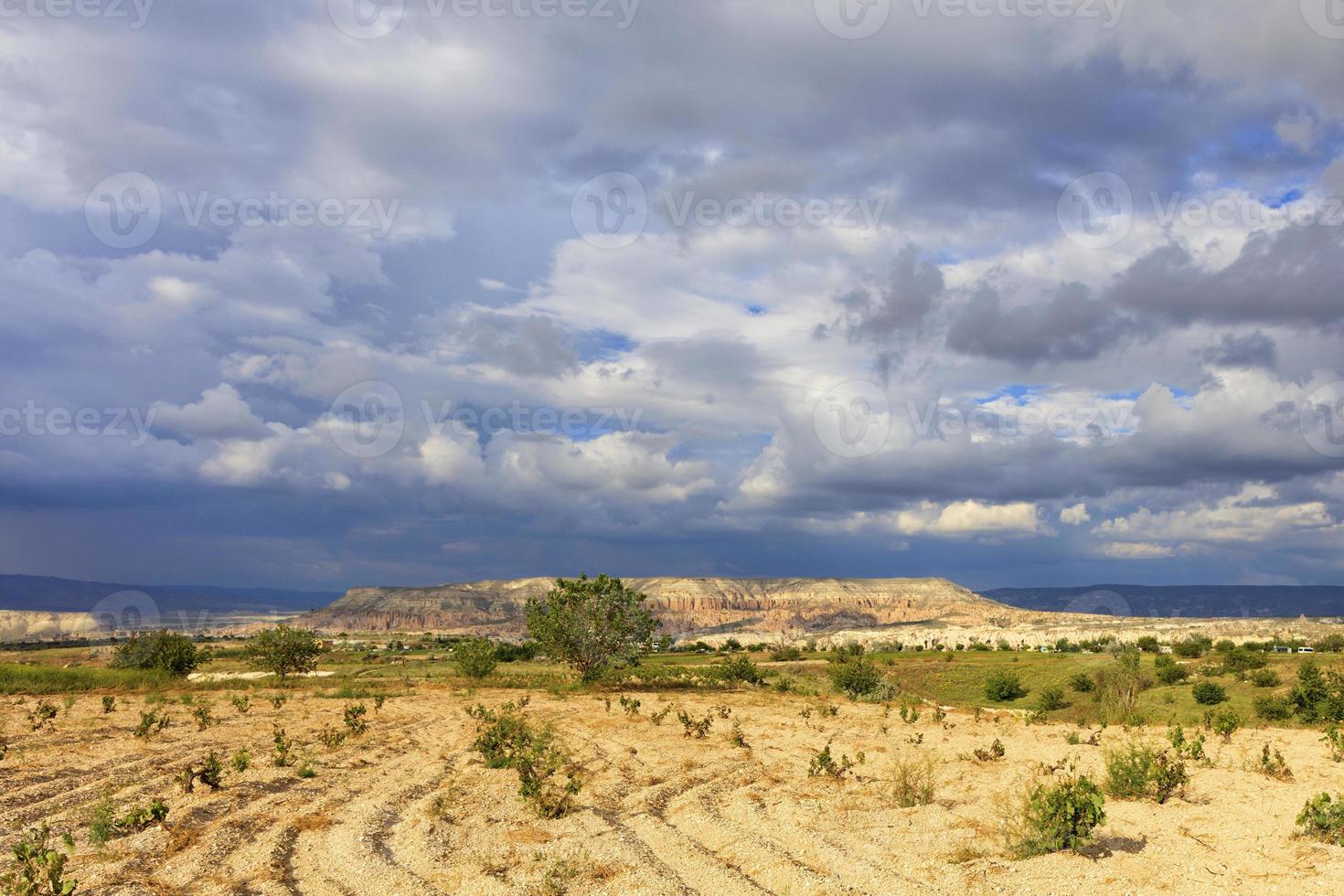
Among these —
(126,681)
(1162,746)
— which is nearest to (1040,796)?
(1162,746)

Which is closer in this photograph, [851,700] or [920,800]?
[920,800]

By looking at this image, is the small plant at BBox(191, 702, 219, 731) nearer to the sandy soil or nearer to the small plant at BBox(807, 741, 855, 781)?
the sandy soil

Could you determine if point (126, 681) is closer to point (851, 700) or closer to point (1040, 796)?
point (851, 700)

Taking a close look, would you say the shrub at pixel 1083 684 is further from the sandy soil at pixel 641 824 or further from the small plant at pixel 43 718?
the small plant at pixel 43 718

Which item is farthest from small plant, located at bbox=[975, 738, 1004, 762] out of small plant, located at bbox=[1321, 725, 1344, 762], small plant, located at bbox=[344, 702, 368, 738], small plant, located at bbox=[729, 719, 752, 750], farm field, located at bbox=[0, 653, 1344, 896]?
small plant, located at bbox=[344, 702, 368, 738]

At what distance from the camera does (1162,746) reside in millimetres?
22984

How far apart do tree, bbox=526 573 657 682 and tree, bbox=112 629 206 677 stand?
22.0 metres

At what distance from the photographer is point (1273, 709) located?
133 ft

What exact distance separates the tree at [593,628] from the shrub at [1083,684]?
35.8 meters

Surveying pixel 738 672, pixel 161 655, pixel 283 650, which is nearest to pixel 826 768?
pixel 738 672

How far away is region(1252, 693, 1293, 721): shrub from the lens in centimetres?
3941

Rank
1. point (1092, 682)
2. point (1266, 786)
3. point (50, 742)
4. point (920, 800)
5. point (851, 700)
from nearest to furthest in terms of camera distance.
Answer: point (920, 800) → point (1266, 786) → point (50, 742) → point (851, 700) → point (1092, 682)

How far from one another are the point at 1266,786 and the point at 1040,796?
8.55 metres

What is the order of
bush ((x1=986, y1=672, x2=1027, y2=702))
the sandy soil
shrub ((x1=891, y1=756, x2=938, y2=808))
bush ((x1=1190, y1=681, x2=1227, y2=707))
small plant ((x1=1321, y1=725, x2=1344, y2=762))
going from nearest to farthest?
the sandy soil < shrub ((x1=891, y1=756, x2=938, y2=808)) < small plant ((x1=1321, y1=725, x2=1344, y2=762)) < bush ((x1=1190, y1=681, x2=1227, y2=707)) < bush ((x1=986, y1=672, x2=1027, y2=702))
